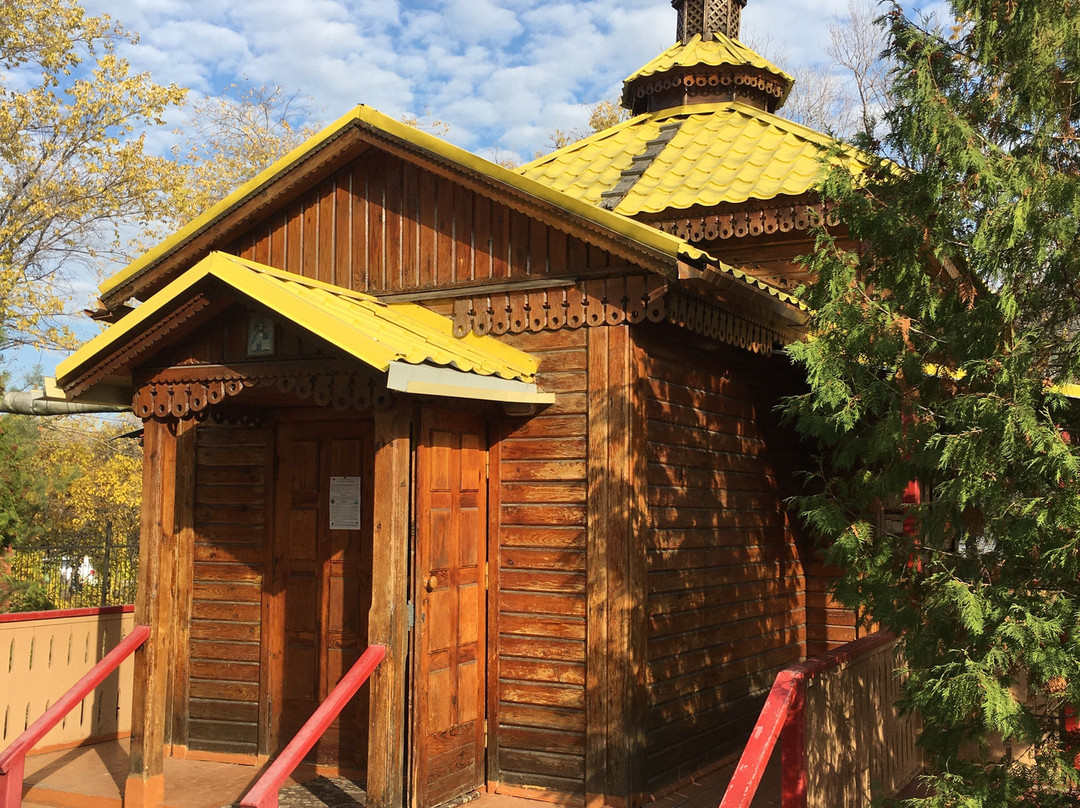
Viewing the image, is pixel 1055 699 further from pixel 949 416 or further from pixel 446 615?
pixel 446 615

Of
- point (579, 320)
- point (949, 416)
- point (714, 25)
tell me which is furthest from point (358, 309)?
point (714, 25)

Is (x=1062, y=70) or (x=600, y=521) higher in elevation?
(x=1062, y=70)

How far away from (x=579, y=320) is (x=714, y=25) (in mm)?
7775

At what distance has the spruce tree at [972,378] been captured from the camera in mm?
4461

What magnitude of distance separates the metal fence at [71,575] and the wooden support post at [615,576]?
27.6 ft

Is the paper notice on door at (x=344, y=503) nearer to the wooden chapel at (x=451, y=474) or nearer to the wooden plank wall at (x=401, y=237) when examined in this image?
the wooden chapel at (x=451, y=474)

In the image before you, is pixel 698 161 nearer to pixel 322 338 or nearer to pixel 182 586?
pixel 322 338

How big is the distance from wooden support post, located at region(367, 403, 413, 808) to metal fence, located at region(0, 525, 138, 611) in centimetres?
799

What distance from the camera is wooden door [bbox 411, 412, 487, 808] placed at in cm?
635

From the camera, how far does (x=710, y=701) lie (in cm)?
762

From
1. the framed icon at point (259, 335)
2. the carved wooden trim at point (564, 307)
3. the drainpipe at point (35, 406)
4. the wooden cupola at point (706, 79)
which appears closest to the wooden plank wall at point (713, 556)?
the carved wooden trim at point (564, 307)

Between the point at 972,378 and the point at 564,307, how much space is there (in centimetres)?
302

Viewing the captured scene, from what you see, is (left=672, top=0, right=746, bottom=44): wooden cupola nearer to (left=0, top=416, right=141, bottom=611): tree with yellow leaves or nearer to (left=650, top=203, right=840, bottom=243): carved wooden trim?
(left=650, top=203, right=840, bottom=243): carved wooden trim

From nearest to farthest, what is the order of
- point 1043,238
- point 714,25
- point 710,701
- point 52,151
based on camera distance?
point 1043,238 → point 710,701 → point 714,25 → point 52,151
